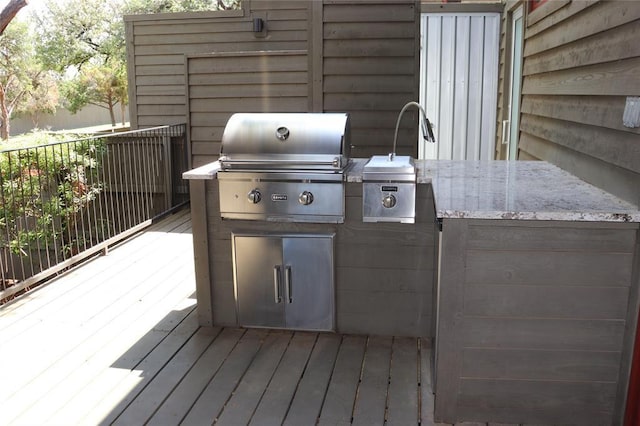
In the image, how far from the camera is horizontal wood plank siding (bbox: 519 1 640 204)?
2.28 metres

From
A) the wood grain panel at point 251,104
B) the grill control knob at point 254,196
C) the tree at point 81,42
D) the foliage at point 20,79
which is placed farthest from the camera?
the tree at point 81,42

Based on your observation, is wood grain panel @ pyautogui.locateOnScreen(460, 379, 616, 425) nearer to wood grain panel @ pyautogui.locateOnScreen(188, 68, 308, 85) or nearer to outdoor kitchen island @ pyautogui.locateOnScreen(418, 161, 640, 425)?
outdoor kitchen island @ pyautogui.locateOnScreen(418, 161, 640, 425)

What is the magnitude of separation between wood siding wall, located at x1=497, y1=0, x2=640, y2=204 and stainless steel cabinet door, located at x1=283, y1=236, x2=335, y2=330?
1399mm

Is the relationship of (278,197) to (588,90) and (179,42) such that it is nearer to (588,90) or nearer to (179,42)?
(588,90)

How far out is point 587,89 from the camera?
2812 mm

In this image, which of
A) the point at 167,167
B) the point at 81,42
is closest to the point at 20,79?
the point at 81,42

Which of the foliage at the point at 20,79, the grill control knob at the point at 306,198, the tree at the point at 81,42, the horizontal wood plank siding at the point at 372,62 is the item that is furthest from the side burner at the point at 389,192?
the tree at the point at 81,42

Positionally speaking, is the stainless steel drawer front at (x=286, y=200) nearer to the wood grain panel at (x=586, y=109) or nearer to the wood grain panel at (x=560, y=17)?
the wood grain panel at (x=586, y=109)

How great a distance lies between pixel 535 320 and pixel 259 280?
59.8 inches

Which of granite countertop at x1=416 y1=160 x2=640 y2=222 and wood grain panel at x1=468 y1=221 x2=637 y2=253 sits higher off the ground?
granite countertop at x1=416 y1=160 x2=640 y2=222

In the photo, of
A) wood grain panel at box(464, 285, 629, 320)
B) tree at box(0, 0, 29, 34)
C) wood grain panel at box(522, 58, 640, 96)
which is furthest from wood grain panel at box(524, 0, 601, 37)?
tree at box(0, 0, 29, 34)

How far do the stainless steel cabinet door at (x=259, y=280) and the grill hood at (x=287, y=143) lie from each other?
Result: 1.38 ft

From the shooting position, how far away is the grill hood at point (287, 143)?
9.78ft

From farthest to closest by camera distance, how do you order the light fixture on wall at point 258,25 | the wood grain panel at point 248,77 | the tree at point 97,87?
the tree at point 97,87
the light fixture on wall at point 258,25
the wood grain panel at point 248,77
